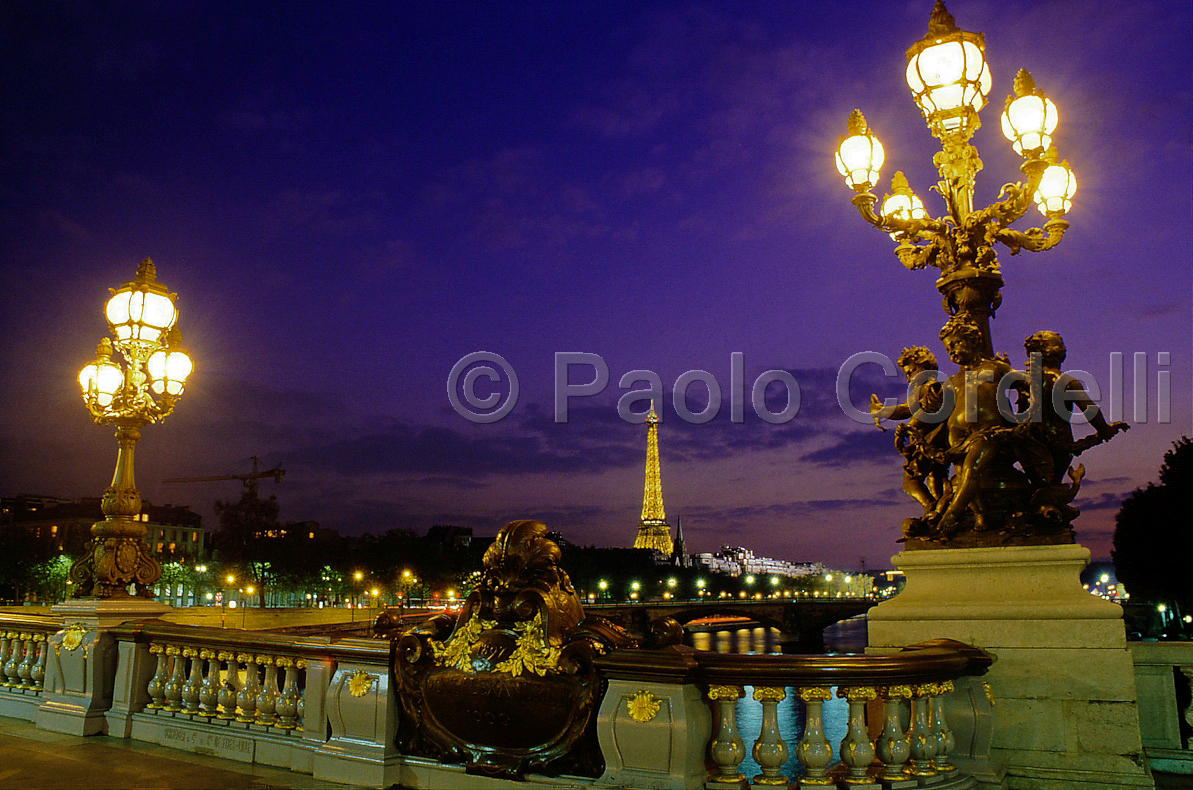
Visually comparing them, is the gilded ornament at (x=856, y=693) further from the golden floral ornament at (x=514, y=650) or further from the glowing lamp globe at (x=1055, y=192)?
the glowing lamp globe at (x=1055, y=192)

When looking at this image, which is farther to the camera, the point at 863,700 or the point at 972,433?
the point at 972,433

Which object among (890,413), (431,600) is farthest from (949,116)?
(431,600)

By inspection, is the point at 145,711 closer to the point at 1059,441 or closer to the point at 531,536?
the point at 531,536

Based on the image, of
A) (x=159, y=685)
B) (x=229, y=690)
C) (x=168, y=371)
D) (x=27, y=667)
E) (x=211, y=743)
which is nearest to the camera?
(x=211, y=743)

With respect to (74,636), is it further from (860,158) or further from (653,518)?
(653,518)

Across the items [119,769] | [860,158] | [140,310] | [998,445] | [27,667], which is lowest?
[119,769]

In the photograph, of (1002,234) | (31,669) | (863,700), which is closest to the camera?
(863,700)

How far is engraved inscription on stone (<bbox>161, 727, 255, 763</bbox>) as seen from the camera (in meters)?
7.82

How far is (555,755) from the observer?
5.92 metres

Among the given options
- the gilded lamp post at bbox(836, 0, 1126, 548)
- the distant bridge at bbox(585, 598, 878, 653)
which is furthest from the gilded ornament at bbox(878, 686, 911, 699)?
the distant bridge at bbox(585, 598, 878, 653)

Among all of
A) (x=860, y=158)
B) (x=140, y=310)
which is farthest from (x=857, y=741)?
(x=140, y=310)

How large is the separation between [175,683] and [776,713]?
6.52 metres

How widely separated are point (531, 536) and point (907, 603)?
126 inches

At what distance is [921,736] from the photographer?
5441mm
